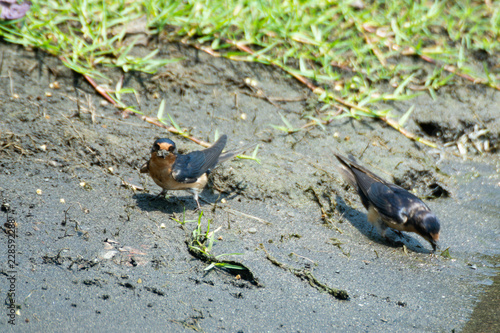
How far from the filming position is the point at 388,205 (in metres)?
4.71

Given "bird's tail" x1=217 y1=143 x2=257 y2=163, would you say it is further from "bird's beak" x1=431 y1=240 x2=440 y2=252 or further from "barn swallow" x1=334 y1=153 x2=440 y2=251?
"bird's beak" x1=431 y1=240 x2=440 y2=252

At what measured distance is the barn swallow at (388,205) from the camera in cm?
451

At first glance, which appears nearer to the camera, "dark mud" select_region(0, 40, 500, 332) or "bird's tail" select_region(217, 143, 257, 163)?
"dark mud" select_region(0, 40, 500, 332)

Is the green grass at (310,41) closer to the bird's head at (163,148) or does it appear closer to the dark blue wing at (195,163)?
the dark blue wing at (195,163)

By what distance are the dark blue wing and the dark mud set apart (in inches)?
11.0

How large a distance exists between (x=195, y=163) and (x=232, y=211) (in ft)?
1.77

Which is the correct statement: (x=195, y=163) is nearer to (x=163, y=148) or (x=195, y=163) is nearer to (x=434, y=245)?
(x=163, y=148)

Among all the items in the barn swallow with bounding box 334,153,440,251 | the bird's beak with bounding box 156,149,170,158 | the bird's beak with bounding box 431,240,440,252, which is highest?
the bird's beak with bounding box 156,149,170,158

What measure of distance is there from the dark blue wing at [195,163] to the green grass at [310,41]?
1.03m

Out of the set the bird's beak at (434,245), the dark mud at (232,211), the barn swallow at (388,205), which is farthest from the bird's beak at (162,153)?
the bird's beak at (434,245)

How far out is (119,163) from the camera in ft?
15.5

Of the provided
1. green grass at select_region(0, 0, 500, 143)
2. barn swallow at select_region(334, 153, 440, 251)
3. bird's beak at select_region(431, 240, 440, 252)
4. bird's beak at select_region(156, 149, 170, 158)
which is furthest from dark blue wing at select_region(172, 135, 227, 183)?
bird's beak at select_region(431, 240, 440, 252)

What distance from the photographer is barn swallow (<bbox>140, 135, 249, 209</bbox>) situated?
440 cm

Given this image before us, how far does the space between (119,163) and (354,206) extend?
Result: 230 cm
